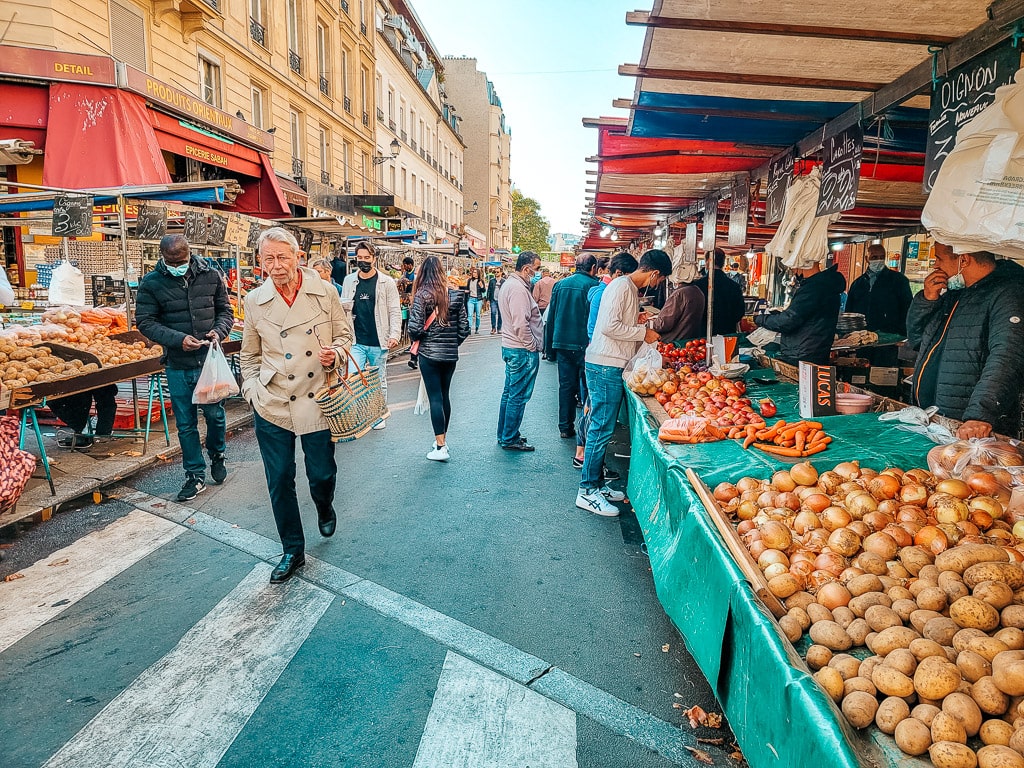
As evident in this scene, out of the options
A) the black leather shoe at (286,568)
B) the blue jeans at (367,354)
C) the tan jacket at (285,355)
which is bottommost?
the black leather shoe at (286,568)

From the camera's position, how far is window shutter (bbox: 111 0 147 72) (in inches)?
471

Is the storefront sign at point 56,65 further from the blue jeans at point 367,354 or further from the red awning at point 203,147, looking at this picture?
the blue jeans at point 367,354

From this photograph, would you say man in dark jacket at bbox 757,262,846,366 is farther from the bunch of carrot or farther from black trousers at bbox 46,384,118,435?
black trousers at bbox 46,384,118,435

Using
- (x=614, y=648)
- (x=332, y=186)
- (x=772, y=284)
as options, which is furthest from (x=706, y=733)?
(x=332, y=186)

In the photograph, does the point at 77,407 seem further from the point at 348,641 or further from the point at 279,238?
the point at 348,641

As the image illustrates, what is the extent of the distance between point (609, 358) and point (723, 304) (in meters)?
3.61

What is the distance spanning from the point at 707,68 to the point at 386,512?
13.6 ft

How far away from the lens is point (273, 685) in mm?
3066

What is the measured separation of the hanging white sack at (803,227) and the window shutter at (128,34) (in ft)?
41.1

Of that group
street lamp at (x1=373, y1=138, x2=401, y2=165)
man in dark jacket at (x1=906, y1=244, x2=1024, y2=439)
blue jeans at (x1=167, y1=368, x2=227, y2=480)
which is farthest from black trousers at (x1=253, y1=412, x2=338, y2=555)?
street lamp at (x1=373, y1=138, x2=401, y2=165)

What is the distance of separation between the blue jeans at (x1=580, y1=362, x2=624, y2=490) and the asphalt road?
0.42m

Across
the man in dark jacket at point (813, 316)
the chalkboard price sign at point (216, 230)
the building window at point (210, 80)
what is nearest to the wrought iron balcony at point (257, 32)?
the building window at point (210, 80)

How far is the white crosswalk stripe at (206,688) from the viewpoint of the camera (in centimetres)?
262

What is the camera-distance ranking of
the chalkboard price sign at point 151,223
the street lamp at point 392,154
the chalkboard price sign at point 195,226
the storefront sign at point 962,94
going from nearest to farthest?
the storefront sign at point 962,94 < the chalkboard price sign at point 151,223 < the chalkboard price sign at point 195,226 < the street lamp at point 392,154
